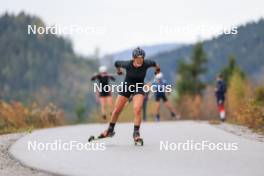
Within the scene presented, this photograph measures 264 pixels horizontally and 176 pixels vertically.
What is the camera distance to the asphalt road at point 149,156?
8.50 meters

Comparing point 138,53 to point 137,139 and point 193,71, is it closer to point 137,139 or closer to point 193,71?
point 137,139

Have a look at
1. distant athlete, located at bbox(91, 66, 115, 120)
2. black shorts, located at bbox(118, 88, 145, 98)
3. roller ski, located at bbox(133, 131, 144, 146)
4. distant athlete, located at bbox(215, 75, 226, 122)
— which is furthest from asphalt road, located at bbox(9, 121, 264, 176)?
distant athlete, located at bbox(215, 75, 226, 122)

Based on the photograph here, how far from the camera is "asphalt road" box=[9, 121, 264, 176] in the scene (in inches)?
335

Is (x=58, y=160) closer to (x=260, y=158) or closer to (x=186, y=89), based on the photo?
(x=260, y=158)

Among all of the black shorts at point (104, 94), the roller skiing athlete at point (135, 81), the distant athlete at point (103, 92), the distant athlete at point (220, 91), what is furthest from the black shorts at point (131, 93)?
the distant athlete at point (220, 91)

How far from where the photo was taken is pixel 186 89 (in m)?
90.6

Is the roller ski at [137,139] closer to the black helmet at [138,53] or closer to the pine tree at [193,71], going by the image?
the black helmet at [138,53]

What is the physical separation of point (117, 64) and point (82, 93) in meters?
173

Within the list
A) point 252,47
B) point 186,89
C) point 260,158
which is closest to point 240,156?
point 260,158

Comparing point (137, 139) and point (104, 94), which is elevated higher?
point (104, 94)

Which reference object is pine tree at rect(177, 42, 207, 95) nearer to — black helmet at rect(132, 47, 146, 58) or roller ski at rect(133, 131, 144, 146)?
roller ski at rect(133, 131, 144, 146)

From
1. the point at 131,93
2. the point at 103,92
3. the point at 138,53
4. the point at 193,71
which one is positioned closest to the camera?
the point at 138,53

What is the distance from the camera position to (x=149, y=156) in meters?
10.2

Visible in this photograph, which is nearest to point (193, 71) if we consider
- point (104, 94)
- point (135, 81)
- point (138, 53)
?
point (104, 94)
